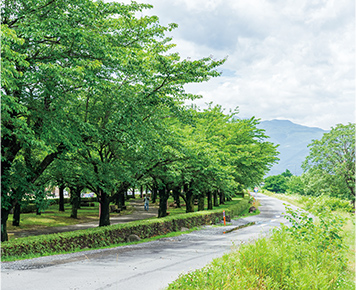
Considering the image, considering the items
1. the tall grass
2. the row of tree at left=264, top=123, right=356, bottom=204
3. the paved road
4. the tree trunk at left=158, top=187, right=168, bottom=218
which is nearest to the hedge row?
the paved road

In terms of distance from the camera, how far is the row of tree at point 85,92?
10.5 meters

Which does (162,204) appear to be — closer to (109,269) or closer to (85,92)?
(85,92)

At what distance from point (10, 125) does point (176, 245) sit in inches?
343

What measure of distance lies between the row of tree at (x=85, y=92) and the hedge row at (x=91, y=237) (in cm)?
221

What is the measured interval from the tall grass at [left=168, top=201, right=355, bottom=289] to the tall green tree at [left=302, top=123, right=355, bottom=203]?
41.8 metres

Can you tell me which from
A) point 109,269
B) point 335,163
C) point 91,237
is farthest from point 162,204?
point 335,163

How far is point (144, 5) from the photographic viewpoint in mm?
14273

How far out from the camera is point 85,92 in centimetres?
1475

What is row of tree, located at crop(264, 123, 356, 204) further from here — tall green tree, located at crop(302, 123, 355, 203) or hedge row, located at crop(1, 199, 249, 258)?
hedge row, located at crop(1, 199, 249, 258)

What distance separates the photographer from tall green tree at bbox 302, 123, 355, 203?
47422mm

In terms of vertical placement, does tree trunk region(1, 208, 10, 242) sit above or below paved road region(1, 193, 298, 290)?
above

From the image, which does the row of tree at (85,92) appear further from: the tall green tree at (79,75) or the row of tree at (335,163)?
the row of tree at (335,163)

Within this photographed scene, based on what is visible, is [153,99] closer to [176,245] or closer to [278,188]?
[176,245]

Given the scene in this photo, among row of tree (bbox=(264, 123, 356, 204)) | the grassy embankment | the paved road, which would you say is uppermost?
row of tree (bbox=(264, 123, 356, 204))
